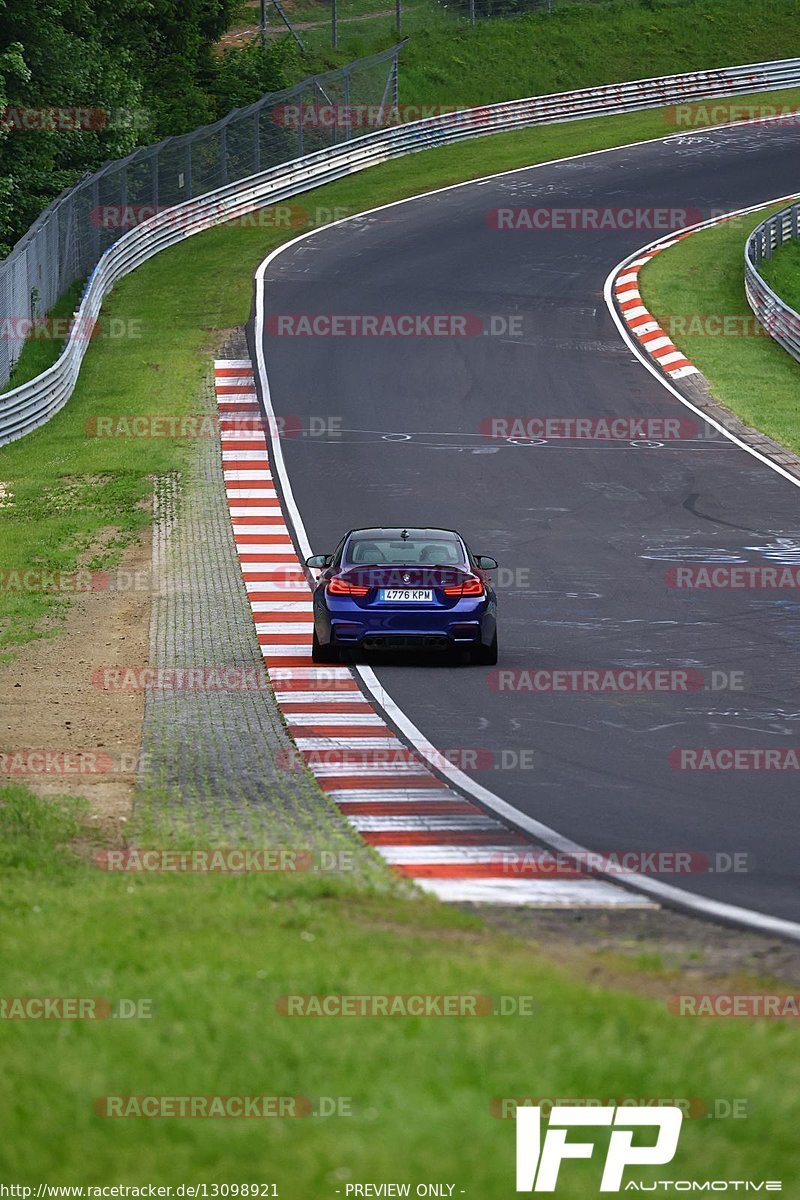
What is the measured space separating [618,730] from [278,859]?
535cm

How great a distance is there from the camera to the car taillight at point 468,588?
18.0 m

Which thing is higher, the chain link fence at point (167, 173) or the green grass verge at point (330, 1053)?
the chain link fence at point (167, 173)

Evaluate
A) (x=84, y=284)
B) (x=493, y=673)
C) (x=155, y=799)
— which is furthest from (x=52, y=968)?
(x=84, y=284)

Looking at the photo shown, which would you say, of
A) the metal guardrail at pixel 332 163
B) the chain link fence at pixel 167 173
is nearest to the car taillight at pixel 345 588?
the metal guardrail at pixel 332 163

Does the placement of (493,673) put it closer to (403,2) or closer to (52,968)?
(52,968)

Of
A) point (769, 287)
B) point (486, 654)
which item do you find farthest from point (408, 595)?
point (769, 287)

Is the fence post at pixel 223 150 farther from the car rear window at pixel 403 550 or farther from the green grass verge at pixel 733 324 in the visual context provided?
the car rear window at pixel 403 550

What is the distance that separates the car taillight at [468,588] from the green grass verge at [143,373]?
491 centimetres

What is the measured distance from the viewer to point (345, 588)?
18.1 meters

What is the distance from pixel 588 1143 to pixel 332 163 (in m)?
51.9

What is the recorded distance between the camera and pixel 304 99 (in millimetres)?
55219

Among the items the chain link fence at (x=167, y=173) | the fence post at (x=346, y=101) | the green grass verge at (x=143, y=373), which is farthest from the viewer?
the fence post at (x=346, y=101)

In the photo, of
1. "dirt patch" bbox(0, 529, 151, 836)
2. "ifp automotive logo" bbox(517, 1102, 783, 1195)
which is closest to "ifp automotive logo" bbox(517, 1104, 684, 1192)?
"ifp automotive logo" bbox(517, 1102, 783, 1195)

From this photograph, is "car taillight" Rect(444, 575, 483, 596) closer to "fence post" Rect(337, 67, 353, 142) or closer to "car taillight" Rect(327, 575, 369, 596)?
"car taillight" Rect(327, 575, 369, 596)
